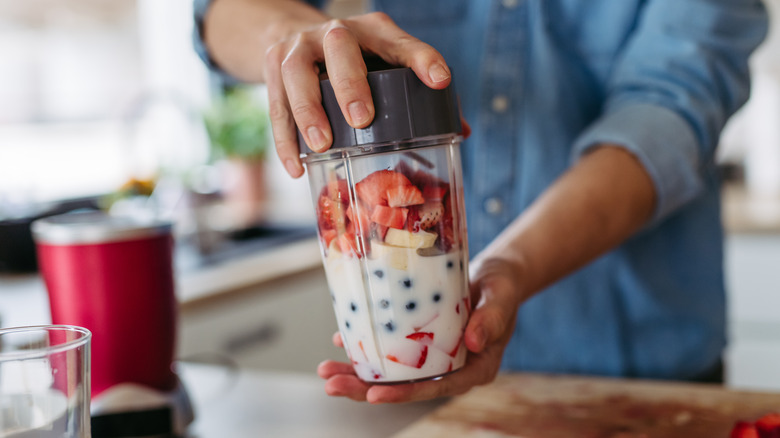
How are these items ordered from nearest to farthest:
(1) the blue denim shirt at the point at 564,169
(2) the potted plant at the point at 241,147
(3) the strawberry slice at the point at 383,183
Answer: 1. (3) the strawberry slice at the point at 383,183
2. (1) the blue denim shirt at the point at 564,169
3. (2) the potted plant at the point at 241,147

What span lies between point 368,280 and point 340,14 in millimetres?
2697

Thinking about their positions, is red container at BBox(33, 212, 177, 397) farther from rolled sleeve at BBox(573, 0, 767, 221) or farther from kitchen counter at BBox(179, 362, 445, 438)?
rolled sleeve at BBox(573, 0, 767, 221)

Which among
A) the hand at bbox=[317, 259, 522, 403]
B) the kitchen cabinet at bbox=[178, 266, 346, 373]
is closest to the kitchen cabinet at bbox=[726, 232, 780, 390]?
the kitchen cabinet at bbox=[178, 266, 346, 373]

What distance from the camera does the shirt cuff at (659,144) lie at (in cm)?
78

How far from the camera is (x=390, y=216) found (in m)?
0.50

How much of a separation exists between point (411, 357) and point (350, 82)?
0.69 ft

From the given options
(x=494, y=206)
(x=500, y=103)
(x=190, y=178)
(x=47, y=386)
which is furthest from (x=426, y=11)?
(x=190, y=178)

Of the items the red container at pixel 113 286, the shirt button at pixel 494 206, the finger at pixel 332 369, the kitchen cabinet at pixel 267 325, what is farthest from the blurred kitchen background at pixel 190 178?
the finger at pixel 332 369

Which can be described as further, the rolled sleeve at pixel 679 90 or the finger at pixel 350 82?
the rolled sleeve at pixel 679 90

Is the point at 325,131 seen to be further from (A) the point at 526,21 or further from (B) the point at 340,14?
(B) the point at 340,14

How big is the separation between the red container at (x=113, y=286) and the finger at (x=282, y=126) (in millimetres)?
259

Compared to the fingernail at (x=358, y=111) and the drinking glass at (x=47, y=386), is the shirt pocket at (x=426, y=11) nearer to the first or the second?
the fingernail at (x=358, y=111)

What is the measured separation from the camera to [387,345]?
1.77 feet

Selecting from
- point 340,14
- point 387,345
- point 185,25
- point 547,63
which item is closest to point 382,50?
point 387,345
